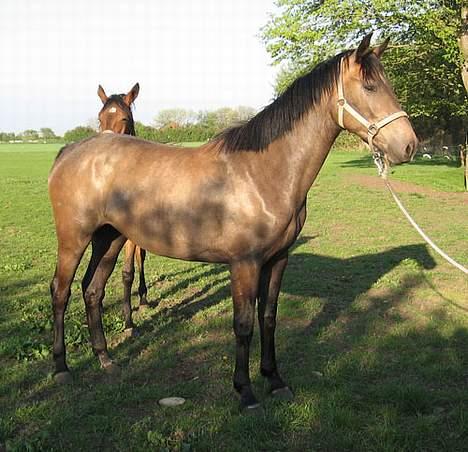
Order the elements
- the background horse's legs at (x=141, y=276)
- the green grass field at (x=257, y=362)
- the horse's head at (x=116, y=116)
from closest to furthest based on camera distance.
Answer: the green grass field at (x=257, y=362)
the horse's head at (x=116, y=116)
the background horse's legs at (x=141, y=276)

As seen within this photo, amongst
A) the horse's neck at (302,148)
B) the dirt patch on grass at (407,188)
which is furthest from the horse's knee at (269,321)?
the dirt patch on grass at (407,188)

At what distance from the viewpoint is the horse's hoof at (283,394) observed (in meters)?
3.91

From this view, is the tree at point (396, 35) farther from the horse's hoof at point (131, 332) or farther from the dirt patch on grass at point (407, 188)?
the horse's hoof at point (131, 332)

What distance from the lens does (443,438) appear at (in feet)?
10.9

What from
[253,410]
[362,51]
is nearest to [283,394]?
[253,410]

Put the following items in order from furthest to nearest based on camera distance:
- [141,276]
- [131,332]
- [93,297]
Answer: [141,276], [131,332], [93,297]

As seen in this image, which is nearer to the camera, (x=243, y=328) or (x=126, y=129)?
(x=243, y=328)

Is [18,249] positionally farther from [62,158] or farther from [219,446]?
[219,446]

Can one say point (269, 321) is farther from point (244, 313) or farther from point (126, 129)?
point (126, 129)

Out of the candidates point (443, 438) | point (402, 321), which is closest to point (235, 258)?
point (443, 438)

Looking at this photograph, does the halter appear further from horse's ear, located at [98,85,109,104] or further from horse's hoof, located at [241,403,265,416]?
horse's ear, located at [98,85,109,104]

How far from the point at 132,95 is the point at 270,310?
3.98 metres

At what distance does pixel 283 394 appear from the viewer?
3957 millimetres

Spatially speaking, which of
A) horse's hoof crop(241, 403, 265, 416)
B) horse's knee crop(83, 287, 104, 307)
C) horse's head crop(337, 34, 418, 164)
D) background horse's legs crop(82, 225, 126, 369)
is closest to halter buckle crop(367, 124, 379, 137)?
horse's head crop(337, 34, 418, 164)
